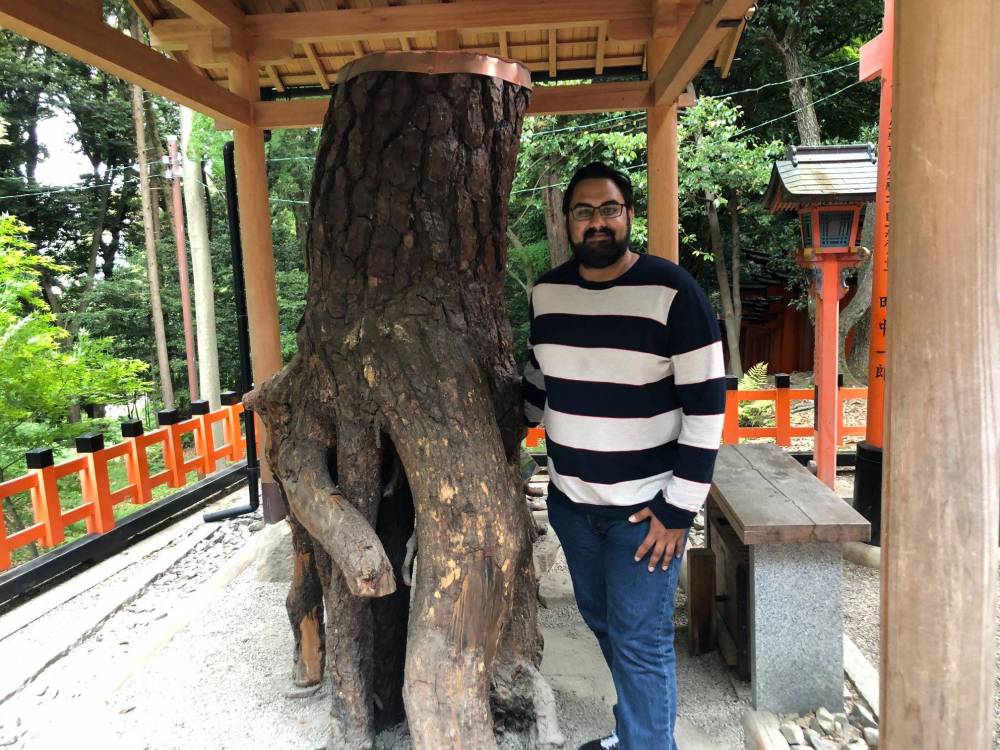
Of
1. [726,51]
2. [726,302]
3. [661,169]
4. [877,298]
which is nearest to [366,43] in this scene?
[661,169]

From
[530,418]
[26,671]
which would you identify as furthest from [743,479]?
[26,671]

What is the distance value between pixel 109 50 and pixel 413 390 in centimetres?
231

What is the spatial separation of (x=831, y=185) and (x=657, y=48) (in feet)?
5.03

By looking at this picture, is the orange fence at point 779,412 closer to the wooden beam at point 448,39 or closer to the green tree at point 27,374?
the wooden beam at point 448,39

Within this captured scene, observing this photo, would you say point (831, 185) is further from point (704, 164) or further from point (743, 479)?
point (704, 164)

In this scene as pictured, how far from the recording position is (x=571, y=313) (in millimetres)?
1855

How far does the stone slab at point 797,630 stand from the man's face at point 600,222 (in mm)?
1310

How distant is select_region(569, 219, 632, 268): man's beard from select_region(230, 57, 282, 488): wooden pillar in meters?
3.05

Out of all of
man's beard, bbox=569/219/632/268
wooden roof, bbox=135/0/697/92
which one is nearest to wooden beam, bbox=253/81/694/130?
wooden roof, bbox=135/0/697/92

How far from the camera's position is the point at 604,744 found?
216 cm

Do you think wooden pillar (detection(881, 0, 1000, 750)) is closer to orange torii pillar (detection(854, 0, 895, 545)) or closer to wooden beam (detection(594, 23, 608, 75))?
wooden beam (detection(594, 23, 608, 75))

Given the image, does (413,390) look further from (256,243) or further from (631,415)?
(256,243)

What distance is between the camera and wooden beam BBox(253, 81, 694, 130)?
13.3 feet

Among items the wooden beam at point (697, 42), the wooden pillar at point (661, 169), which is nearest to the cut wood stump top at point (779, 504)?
the wooden pillar at point (661, 169)
